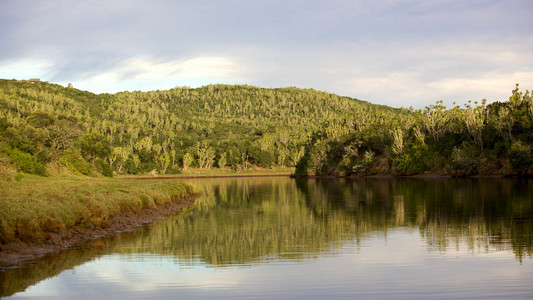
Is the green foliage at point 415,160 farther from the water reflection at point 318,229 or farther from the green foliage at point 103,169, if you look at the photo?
the water reflection at point 318,229

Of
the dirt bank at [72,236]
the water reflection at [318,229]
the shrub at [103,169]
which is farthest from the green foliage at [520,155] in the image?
the shrub at [103,169]

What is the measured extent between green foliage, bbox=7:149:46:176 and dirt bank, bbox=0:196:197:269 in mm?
19061

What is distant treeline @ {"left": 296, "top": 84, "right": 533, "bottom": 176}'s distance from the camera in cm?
8522

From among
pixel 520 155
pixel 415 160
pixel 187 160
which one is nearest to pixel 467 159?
pixel 520 155

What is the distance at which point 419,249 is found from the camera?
1875cm

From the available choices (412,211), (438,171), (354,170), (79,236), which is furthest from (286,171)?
(79,236)

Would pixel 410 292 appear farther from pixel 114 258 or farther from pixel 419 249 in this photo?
pixel 114 258

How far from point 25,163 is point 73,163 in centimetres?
1892

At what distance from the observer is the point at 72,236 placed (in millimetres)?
21297

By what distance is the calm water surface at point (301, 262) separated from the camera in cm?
1288

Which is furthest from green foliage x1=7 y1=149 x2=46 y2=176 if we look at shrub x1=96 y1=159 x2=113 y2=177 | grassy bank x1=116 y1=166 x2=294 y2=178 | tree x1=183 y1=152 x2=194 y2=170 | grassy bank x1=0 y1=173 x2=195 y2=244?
tree x1=183 y1=152 x2=194 y2=170

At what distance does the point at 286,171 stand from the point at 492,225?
16043 cm

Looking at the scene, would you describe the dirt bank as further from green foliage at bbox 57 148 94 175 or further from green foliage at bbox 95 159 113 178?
green foliage at bbox 95 159 113 178

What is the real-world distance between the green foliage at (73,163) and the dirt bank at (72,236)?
33484mm
